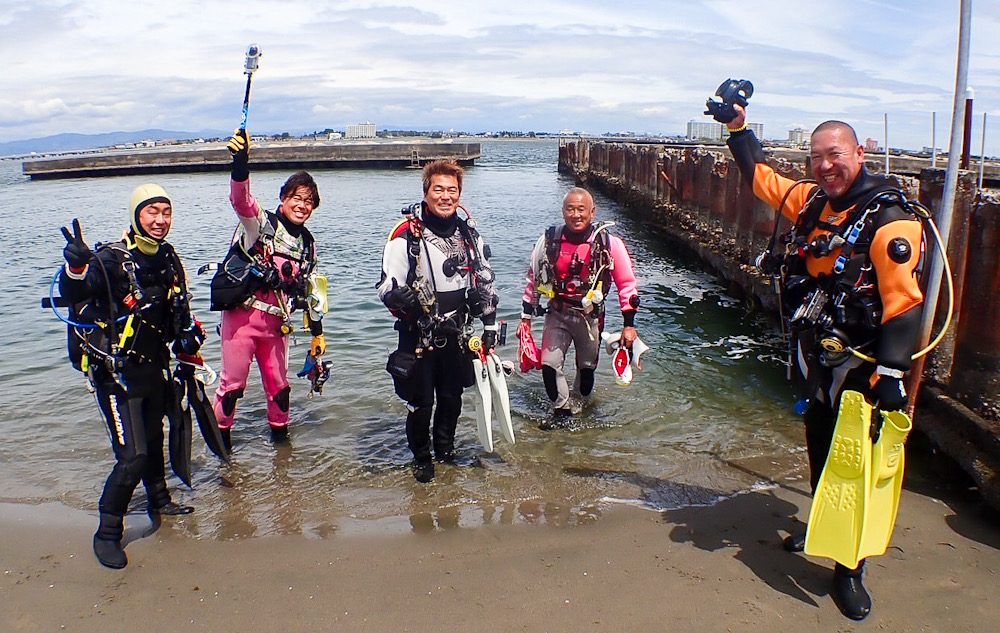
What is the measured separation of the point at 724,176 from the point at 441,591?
36.3 feet

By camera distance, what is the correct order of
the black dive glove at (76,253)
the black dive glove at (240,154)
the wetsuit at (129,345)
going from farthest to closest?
the black dive glove at (240,154), the wetsuit at (129,345), the black dive glove at (76,253)

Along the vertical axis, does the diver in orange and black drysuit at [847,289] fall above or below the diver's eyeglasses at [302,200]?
below

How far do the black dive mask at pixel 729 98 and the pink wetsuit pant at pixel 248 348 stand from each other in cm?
328

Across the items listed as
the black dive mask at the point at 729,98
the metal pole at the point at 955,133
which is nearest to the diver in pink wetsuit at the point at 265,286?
the black dive mask at the point at 729,98

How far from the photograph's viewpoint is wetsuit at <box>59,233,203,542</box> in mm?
3859

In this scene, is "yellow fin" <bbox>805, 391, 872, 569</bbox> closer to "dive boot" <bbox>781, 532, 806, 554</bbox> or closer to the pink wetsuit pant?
"dive boot" <bbox>781, 532, 806, 554</bbox>

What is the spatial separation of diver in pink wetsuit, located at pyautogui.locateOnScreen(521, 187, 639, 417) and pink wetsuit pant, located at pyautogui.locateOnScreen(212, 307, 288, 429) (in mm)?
2001

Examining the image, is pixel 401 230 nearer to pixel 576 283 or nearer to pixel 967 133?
pixel 576 283

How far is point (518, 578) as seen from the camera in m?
3.76

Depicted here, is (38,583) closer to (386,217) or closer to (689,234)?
(689,234)

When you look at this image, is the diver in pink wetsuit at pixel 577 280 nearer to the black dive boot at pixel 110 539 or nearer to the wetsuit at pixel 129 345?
the wetsuit at pixel 129 345

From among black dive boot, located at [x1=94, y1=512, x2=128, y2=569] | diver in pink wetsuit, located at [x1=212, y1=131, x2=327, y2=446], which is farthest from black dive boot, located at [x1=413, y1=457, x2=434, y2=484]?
black dive boot, located at [x1=94, y1=512, x2=128, y2=569]

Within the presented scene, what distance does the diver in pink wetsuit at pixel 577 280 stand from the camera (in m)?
5.59

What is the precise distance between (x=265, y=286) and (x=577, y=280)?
2.46 metres
